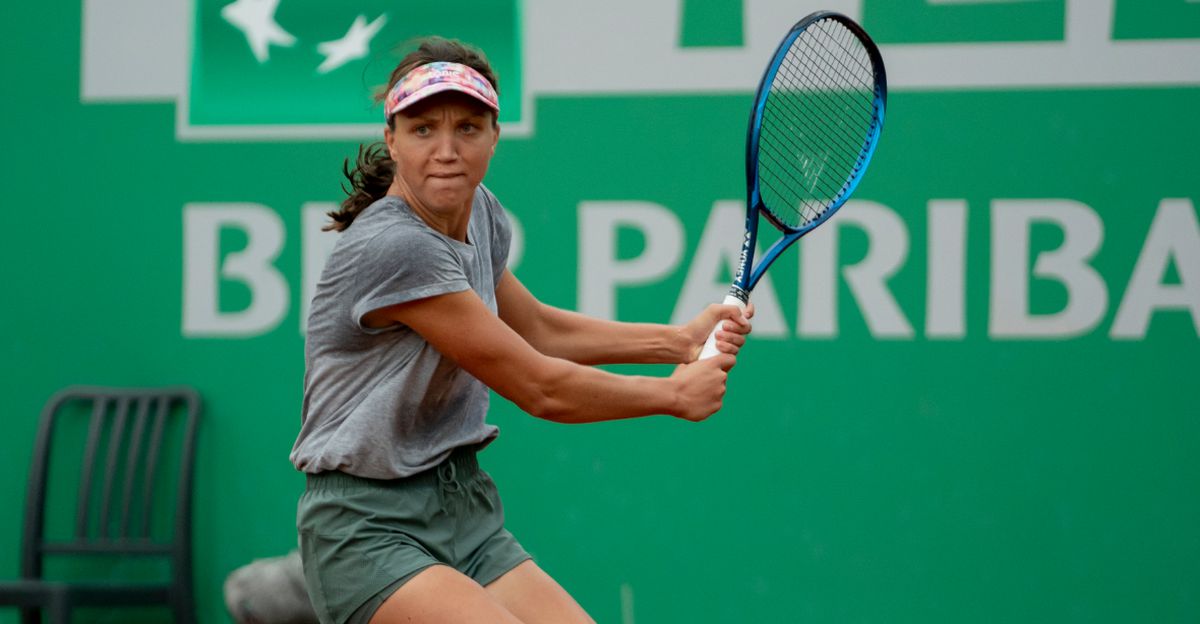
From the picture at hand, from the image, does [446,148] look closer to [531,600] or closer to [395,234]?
[395,234]

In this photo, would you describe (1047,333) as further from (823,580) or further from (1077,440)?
(823,580)

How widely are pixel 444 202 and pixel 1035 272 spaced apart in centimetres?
249

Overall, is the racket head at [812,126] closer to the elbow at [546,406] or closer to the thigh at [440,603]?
the elbow at [546,406]

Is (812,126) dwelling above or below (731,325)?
above

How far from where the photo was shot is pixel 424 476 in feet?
8.19

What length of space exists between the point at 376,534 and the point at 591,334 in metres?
0.75

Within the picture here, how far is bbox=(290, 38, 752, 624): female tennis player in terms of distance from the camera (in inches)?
93.6

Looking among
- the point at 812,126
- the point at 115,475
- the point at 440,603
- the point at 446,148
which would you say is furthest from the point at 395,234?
the point at 115,475

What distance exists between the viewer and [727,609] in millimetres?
4480

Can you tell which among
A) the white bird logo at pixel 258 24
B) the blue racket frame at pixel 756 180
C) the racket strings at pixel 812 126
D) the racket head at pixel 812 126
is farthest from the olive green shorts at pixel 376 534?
the white bird logo at pixel 258 24

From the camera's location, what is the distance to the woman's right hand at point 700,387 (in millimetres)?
2594

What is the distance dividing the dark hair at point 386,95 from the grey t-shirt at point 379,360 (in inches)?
2.5

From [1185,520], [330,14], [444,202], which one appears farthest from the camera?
[330,14]

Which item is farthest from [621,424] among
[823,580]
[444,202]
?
[444,202]
